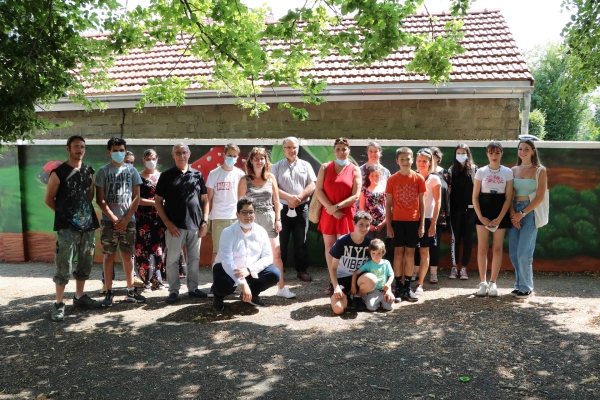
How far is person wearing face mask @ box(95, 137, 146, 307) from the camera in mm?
6621

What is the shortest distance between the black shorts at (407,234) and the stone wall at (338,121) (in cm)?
504

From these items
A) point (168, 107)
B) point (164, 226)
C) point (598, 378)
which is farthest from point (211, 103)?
point (598, 378)

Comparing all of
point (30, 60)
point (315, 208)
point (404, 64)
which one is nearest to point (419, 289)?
point (315, 208)

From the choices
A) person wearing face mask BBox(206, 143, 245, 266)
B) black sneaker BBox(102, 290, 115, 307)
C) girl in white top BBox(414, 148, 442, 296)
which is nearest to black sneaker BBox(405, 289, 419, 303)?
girl in white top BBox(414, 148, 442, 296)

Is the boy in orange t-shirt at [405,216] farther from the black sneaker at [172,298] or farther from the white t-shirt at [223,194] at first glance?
the black sneaker at [172,298]

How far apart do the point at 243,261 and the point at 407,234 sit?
2.09 m

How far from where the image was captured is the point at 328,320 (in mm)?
5934

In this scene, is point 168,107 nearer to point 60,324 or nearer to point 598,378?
point 60,324

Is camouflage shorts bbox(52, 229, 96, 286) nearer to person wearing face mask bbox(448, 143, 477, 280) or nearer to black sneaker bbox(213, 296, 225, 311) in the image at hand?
black sneaker bbox(213, 296, 225, 311)

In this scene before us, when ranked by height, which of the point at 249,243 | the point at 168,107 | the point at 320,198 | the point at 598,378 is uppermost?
the point at 168,107

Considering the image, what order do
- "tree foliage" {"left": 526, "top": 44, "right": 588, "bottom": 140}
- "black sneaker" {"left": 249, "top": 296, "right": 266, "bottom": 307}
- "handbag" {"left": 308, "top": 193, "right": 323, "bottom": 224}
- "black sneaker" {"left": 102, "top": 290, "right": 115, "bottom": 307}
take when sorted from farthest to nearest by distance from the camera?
"tree foliage" {"left": 526, "top": 44, "right": 588, "bottom": 140}
"handbag" {"left": 308, "top": 193, "right": 323, "bottom": 224}
"black sneaker" {"left": 102, "top": 290, "right": 115, "bottom": 307}
"black sneaker" {"left": 249, "top": 296, "right": 266, "bottom": 307}

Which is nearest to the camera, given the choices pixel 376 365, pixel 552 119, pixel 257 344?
pixel 376 365

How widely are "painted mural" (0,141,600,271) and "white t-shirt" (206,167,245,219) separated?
167cm

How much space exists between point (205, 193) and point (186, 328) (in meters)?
2.07
